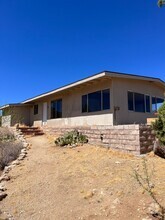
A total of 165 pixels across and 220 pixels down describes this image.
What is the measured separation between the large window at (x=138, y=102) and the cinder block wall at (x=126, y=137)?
3141mm

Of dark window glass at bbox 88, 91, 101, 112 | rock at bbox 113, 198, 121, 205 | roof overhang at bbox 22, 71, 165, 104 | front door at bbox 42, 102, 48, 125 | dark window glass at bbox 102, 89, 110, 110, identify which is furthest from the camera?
front door at bbox 42, 102, 48, 125

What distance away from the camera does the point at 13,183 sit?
6566 mm

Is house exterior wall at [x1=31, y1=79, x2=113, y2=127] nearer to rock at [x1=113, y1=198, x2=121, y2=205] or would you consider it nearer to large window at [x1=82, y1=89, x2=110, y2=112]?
large window at [x1=82, y1=89, x2=110, y2=112]

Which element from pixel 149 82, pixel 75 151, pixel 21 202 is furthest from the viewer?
pixel 149 82

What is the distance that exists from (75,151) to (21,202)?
4.56 meters

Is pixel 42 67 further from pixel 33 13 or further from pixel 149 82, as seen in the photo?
pixel 149 82

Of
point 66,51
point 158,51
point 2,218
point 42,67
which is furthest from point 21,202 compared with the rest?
point 42,67

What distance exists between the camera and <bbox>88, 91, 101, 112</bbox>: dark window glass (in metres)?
12.8

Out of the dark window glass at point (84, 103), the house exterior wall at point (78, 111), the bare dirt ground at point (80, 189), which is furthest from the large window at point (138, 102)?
the bare dirt ground at point (80, 189)

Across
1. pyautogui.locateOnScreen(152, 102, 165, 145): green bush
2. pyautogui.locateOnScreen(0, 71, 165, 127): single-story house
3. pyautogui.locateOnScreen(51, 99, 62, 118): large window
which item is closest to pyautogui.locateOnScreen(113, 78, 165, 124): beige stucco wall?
pyautogui.locateOnScreen(0, 71, 165, 127): single-story house

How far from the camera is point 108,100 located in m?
12.2

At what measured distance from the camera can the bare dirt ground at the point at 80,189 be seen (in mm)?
4500

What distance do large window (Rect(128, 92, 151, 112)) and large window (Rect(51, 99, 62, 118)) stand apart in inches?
244

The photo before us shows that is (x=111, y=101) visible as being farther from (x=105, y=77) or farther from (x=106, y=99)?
(x=105, y=77)
